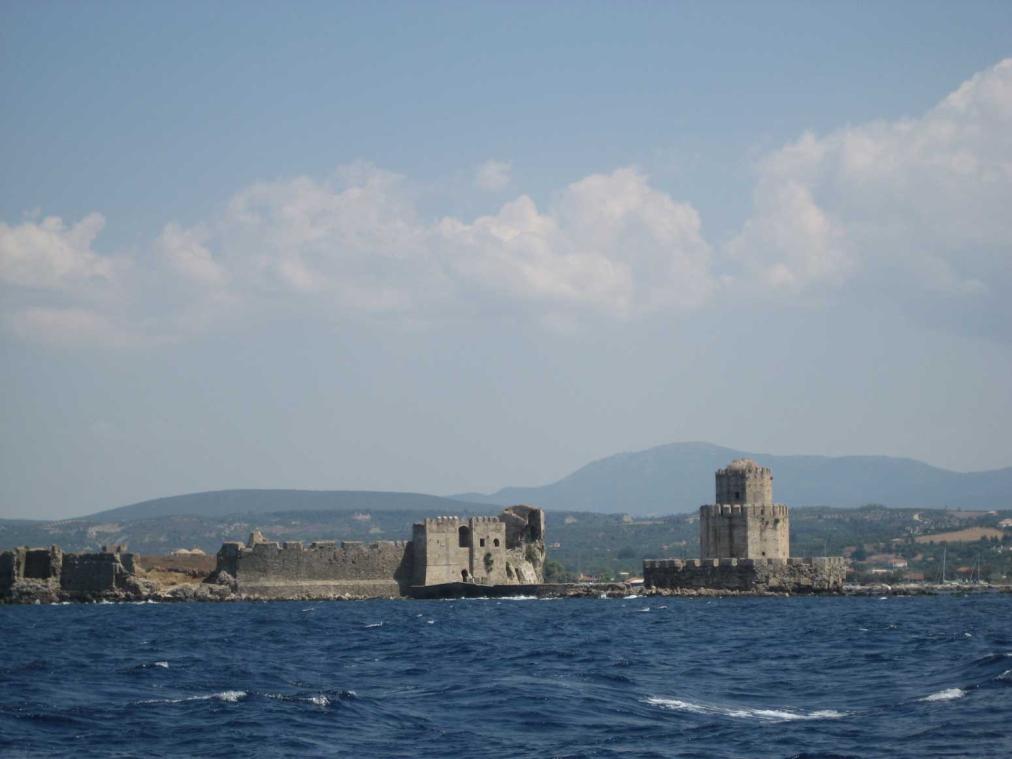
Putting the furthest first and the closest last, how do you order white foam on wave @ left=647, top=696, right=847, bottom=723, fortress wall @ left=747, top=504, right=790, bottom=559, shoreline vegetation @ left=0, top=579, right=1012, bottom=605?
fortress wall @ left=747, top=504, right=790, bottom=559 → shoreline vegetation @ left=0, top=579, right=1012, bottom=605 → white foam on wave @ left=647, top=696, right=847, bottom=723

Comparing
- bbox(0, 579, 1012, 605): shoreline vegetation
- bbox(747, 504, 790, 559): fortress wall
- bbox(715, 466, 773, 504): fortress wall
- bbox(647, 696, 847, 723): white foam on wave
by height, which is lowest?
bbox(647, 696, 847, 723): white foam on wave

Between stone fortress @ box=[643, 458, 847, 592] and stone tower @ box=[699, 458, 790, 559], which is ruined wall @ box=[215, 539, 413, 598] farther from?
stone tower @ box=[699, 458, 790, 559]

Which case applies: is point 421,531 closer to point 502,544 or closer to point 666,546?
point 502,544

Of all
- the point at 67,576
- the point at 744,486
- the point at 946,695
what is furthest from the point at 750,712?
the point at 67,576

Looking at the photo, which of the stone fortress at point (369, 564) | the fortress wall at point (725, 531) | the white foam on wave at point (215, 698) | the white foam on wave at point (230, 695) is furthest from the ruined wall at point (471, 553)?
the white foam on wave at point (215, 698)

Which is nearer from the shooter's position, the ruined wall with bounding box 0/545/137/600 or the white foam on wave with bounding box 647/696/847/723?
the white foam on wave with bounding box 647/696/847/723

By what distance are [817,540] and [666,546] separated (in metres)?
30.3

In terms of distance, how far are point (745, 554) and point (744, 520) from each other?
145 cm

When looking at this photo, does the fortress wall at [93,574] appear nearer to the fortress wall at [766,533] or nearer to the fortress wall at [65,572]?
the fortress wall at [65,572]

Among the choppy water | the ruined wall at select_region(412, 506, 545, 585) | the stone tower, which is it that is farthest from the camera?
the stone tower

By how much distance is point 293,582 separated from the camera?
67.4 m

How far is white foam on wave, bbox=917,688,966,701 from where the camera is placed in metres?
27.0

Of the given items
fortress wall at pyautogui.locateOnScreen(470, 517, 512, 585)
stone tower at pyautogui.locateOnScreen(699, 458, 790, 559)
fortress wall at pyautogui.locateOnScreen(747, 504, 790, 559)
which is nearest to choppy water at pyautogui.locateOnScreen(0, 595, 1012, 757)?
fortress wall at pyautogui.locateOnScreen(747, 504, 790, 559)

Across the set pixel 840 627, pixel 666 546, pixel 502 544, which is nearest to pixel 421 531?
pixel 502 544
